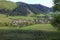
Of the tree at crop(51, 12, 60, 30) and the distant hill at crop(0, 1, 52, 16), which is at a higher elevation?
the tree at crop(51, 12, 60, 30)

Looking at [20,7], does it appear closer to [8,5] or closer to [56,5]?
[8,5]

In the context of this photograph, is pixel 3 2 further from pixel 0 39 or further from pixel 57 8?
pixel 0 39

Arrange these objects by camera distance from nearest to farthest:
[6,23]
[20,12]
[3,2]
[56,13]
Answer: [56,13] → [6,23] → [20,12] → [3,2]

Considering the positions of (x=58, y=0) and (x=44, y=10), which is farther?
(x=44, y=10)

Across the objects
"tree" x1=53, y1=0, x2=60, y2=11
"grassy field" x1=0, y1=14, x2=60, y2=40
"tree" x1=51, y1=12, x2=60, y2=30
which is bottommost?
"grassy field" x1=0, y1=14, x2=60, y2=40

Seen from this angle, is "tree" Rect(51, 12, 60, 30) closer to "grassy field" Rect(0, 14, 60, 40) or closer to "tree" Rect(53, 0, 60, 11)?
"grassy field" Rect(0, 14, 60, 40)

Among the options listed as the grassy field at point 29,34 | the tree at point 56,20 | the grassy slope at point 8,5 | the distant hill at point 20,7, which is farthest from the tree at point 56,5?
the grassy slope at point 8,5

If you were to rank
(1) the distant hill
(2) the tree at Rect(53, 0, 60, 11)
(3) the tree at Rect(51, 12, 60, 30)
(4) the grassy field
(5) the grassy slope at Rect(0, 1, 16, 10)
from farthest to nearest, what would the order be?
1. (5) the grassy slope at Rect(0, 1, 16, 10)
2. (1) the distant hill
3. (2) the tree at Rect(53, 0, 60, 11)
4. (3) the tree at Rect(51, 12, 60, 30)
5. (4) the grassy field

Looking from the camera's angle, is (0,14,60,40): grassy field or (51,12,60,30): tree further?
(51,12,60,30): tree

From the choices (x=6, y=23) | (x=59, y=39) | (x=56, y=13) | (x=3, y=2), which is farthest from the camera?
(x=3, y=2)

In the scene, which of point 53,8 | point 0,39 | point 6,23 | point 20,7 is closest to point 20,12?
point 20,7

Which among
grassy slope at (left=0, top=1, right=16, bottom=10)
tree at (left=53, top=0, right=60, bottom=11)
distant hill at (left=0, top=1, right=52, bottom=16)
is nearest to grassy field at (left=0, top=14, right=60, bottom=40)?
tree at (left=53, top=0, right=60, bottom=11)
